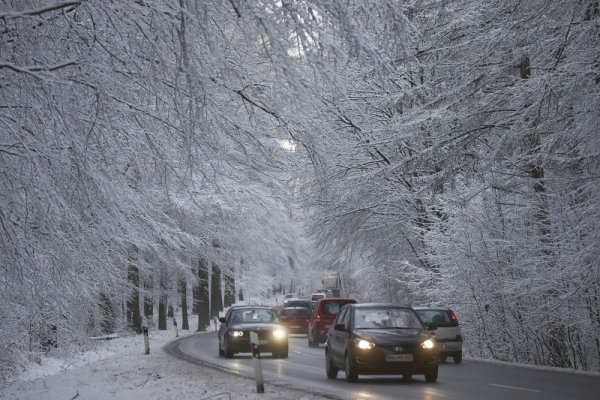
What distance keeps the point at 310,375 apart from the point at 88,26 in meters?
12.6

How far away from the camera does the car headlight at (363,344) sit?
15.9 meters

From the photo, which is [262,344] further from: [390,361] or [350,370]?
[390,361]

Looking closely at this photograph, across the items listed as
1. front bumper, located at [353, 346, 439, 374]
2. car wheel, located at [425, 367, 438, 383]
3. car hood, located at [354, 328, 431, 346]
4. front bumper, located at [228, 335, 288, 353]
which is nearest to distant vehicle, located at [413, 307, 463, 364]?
front bumper, located at [228, 335, 288, 353]

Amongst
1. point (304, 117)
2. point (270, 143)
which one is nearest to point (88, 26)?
point (304, 117)

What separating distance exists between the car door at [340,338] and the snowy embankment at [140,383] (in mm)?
2152

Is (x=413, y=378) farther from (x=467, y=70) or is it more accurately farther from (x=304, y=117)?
(x=304, y=117)

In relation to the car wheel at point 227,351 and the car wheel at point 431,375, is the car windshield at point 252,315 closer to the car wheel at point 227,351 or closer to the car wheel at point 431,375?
the car wheel at point 227,351

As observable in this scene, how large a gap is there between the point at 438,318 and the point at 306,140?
15267 mm

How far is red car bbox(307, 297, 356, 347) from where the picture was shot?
31922 mm

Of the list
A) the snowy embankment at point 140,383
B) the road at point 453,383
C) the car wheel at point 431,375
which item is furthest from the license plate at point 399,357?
the snowy embankment at point 140,383

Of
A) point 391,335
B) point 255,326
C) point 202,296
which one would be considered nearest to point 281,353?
point 255,326

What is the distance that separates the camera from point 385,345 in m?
15.8

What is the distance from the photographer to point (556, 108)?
49.7ft

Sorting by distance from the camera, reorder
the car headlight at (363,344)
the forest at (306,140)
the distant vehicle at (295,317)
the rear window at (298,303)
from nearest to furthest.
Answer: the forest at (306,140) → the car headlight at (363,344) → the distant vehicle at (295,317) → the rear window at (298,303)
